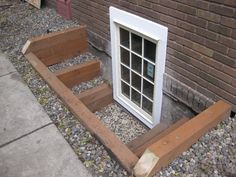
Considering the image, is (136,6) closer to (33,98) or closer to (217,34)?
(217,34)

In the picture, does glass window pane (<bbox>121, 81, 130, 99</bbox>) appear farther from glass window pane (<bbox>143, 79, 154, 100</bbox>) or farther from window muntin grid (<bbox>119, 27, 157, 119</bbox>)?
glass window pane (<bbox>143, 79, 154, 100</bbox>)

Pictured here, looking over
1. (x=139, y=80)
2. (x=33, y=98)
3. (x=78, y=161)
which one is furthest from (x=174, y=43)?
(x=33, y=98)

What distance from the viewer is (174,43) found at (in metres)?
3.06

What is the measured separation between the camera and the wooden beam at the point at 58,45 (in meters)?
4.35

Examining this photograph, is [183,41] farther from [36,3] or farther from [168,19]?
[36,3]

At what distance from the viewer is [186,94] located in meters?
3.17

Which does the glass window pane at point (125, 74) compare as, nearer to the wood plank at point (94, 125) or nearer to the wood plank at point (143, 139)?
the wood plank at point (143, 139)

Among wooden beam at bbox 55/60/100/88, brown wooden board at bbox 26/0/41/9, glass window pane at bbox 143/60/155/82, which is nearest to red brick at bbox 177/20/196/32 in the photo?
glass window pane at bbox 143/60/155/82

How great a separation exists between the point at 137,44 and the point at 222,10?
4.80ft

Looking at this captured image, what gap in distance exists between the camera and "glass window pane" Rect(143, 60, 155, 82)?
3.59 meters

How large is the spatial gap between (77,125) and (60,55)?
2199 mm

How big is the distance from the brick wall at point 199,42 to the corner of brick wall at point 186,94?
1 cm

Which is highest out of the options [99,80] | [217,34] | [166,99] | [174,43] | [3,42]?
[217,34]

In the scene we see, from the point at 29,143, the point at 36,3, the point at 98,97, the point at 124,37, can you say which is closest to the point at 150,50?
the point at 124,37
